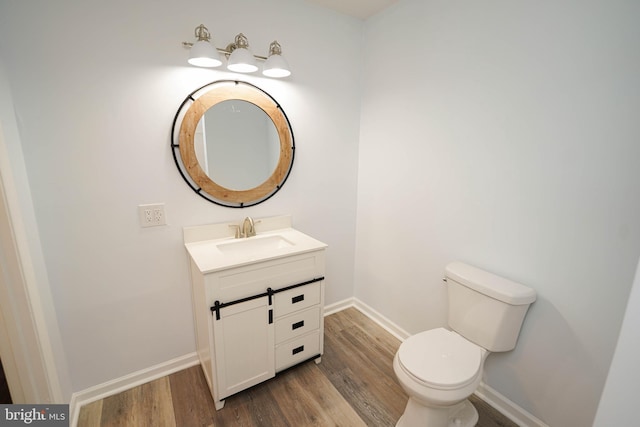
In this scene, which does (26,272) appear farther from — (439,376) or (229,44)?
(439,376)

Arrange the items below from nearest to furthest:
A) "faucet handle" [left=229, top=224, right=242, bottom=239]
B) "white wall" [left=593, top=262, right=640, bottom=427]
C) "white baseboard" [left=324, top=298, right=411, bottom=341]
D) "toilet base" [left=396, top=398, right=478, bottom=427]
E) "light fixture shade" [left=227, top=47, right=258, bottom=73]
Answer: "white wall" [left=593, top=262, right=640, bottom=427] < "toilet base" [left=396, top=398, right=478, bottom=427] < "light fixture shade" [left=227, top=47, right=258, bottom=73] < "faucet handle" [left=229, top=224, right=242, bottom=239] < "white baseboard" [left=324, top=298, right=411, bottom=341]

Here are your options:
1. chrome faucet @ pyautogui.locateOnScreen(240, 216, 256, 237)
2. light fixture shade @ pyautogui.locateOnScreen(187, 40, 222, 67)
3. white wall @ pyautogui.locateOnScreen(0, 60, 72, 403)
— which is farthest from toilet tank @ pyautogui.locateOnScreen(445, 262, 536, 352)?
white wall @ pyautogui.locateOnScreen(0, 60, 72, 403)

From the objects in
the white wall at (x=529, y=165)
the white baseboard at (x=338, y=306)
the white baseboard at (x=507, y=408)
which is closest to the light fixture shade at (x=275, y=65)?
the white wall at (x=529, y=165)

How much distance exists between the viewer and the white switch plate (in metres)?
1.61

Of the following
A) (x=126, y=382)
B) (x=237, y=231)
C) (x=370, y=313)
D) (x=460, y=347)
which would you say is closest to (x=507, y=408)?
(x=460, y=347)

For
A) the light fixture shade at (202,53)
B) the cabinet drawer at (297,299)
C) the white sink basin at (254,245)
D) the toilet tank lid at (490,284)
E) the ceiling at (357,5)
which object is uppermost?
the ceiling at (357,5)

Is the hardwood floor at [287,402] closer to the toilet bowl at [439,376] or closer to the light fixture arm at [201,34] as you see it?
the toilet bowl at [439,376]

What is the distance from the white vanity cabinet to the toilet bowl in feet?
2.17

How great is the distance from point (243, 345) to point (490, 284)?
1.38 metres

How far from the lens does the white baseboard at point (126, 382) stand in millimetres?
1553

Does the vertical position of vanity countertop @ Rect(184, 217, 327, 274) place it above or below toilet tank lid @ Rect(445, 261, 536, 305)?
above

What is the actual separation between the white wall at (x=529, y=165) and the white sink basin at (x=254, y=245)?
924 millimetres

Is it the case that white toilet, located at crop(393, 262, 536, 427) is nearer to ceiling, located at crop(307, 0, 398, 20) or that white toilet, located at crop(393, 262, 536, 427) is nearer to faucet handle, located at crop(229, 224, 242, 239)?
faucet handle, located at crop(229, 224, 242, 239)

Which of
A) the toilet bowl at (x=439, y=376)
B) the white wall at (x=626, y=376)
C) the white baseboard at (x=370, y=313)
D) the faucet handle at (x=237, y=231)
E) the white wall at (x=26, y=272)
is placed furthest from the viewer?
the white baseboard at (x=370, y=313)
